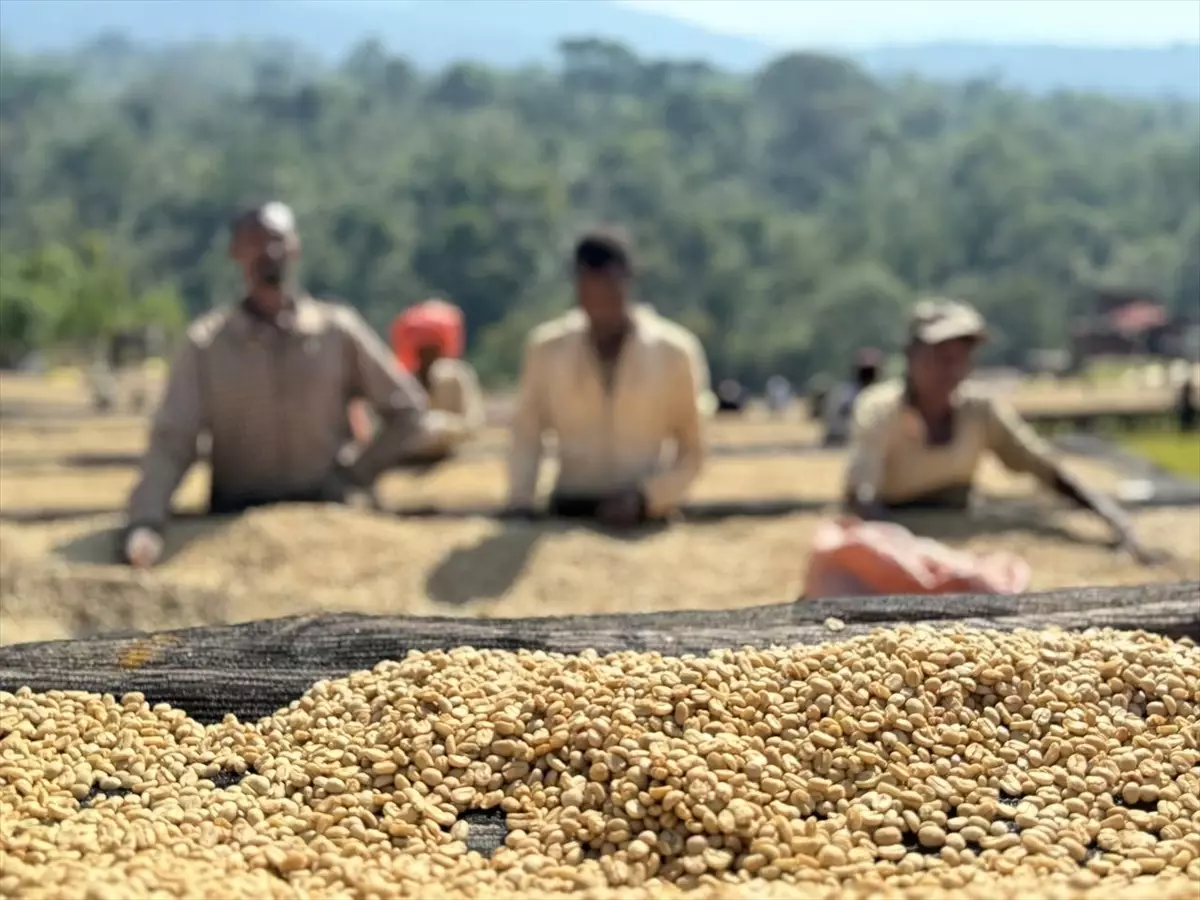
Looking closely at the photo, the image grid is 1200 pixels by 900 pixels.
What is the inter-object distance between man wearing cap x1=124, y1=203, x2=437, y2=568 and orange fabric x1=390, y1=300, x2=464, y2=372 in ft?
12.2

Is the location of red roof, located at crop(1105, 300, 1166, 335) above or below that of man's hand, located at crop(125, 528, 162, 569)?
below

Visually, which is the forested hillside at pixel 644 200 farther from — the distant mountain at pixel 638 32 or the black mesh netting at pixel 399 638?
the black mesh netting at pixel 399 638

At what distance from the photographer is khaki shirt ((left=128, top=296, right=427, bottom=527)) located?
435 centimetres

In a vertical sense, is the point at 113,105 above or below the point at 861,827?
above

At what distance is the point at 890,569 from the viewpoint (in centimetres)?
310

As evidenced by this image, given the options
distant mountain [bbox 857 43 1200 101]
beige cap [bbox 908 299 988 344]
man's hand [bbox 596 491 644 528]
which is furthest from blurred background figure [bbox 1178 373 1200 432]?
man's hand [bbox 596 491 644 528]

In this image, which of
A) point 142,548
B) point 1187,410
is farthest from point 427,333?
point 1187,410

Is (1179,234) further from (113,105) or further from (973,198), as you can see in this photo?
(113,105)

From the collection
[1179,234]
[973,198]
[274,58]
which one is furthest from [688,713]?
[274,58]

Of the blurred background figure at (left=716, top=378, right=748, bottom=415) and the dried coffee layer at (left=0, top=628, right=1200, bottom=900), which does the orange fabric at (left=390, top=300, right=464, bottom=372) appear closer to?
the dried coffee layer at (left=0, top=628, right=1200, bottom=900)

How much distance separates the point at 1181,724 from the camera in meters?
A: 1.89

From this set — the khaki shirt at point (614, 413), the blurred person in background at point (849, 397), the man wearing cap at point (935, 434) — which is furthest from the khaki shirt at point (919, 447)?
the blurred person in background at point (849, 397)

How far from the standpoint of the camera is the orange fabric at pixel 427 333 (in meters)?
8.47

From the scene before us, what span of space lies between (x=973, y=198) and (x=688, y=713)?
208 ft
